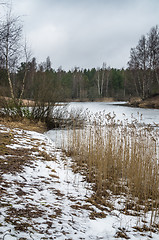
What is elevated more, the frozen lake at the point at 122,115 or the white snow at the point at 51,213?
the frozen lake at the point at 122,115

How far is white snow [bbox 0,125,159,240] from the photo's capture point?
177 cm

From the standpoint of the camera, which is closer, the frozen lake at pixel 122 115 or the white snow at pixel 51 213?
the white snow at pixel 51 213

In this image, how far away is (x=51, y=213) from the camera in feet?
7.00

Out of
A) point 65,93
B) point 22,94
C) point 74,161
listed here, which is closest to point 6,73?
point 22,94

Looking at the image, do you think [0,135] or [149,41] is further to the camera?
[149,41]

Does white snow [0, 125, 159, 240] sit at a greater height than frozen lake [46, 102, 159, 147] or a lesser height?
lesser

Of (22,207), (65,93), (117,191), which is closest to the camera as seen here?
(22,207)

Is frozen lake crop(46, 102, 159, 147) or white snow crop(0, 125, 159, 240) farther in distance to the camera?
frozen lake crop(46, 102, 159, 147)

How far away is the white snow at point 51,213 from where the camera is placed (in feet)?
5.81

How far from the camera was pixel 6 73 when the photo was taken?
9.37 meters

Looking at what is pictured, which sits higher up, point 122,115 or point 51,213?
point 122,115

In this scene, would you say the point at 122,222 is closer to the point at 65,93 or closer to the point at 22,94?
the point at 65,93

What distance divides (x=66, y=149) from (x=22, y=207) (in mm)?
3789

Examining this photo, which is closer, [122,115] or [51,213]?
[51,213]
